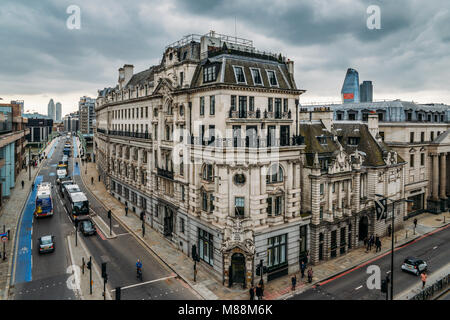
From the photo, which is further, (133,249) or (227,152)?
(133,249)

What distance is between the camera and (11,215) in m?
56.4

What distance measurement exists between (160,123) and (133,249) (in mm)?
18350

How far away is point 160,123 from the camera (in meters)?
48.2

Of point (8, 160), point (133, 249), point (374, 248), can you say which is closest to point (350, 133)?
point (374, 248)

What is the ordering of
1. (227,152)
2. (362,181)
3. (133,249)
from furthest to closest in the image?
(362,181) < (133,249) < (227,152)

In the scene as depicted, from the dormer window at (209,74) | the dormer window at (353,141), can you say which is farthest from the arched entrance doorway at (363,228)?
the dormer window at (209,74)

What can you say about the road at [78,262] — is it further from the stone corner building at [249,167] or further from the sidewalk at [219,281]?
the stone corner building at [249,167]

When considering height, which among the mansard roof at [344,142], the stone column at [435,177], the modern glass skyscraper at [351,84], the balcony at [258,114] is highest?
the modern glass skyscraper at [351,84]

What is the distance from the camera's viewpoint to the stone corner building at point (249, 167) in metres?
34.4

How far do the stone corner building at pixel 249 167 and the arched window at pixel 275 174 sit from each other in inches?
4.4

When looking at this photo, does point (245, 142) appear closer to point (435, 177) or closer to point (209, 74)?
point (209, 74)

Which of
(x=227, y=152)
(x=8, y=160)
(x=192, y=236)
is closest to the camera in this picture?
(x=227, y=152)

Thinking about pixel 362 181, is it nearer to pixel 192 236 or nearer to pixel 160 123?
pixel 192 236

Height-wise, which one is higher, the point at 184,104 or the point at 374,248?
the point at 184,104
